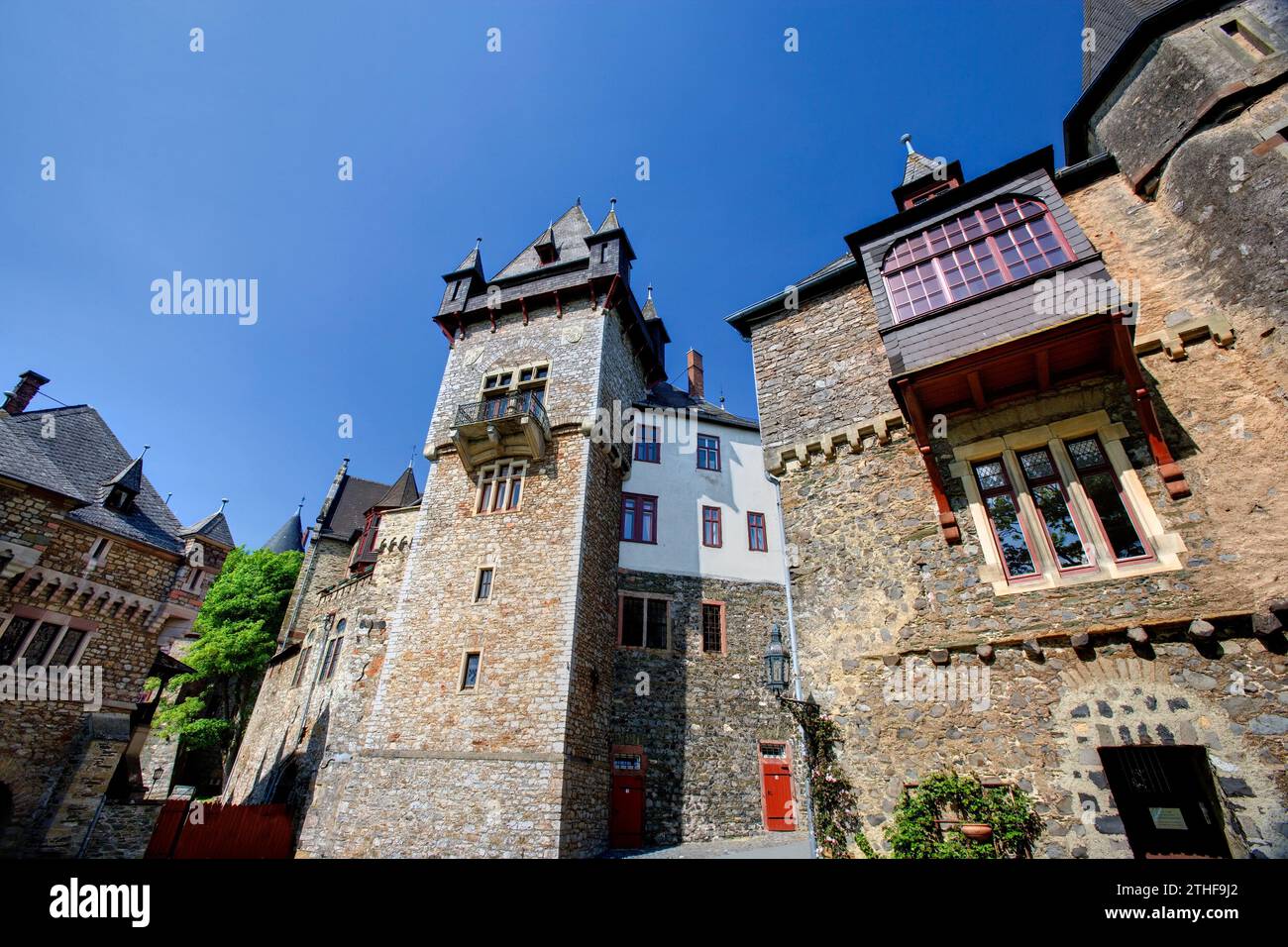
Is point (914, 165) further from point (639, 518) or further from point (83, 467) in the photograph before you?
point (83, 467)

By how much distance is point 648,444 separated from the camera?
20734mm

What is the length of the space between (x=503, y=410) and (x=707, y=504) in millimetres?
7820

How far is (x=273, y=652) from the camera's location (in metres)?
28.1

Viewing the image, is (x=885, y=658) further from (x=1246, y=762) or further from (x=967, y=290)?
(x=967, y=290)

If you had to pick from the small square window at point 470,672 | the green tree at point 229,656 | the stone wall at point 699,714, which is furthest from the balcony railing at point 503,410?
the green tree at point 229,656

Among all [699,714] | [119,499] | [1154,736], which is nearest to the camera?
[1154,736]

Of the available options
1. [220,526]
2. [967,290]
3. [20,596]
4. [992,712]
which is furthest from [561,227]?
[992,712]

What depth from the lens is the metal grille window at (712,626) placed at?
57.5 feet

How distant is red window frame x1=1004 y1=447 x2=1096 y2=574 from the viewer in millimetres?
7207

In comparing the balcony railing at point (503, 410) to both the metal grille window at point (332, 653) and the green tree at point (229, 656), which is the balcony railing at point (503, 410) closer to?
the metal grille window at point (332, 653)

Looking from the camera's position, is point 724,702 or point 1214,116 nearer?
point 1214,116

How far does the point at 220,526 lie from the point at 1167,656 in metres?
23.3

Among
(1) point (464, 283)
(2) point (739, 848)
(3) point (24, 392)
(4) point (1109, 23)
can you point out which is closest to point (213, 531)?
(3) point (24, 392)
